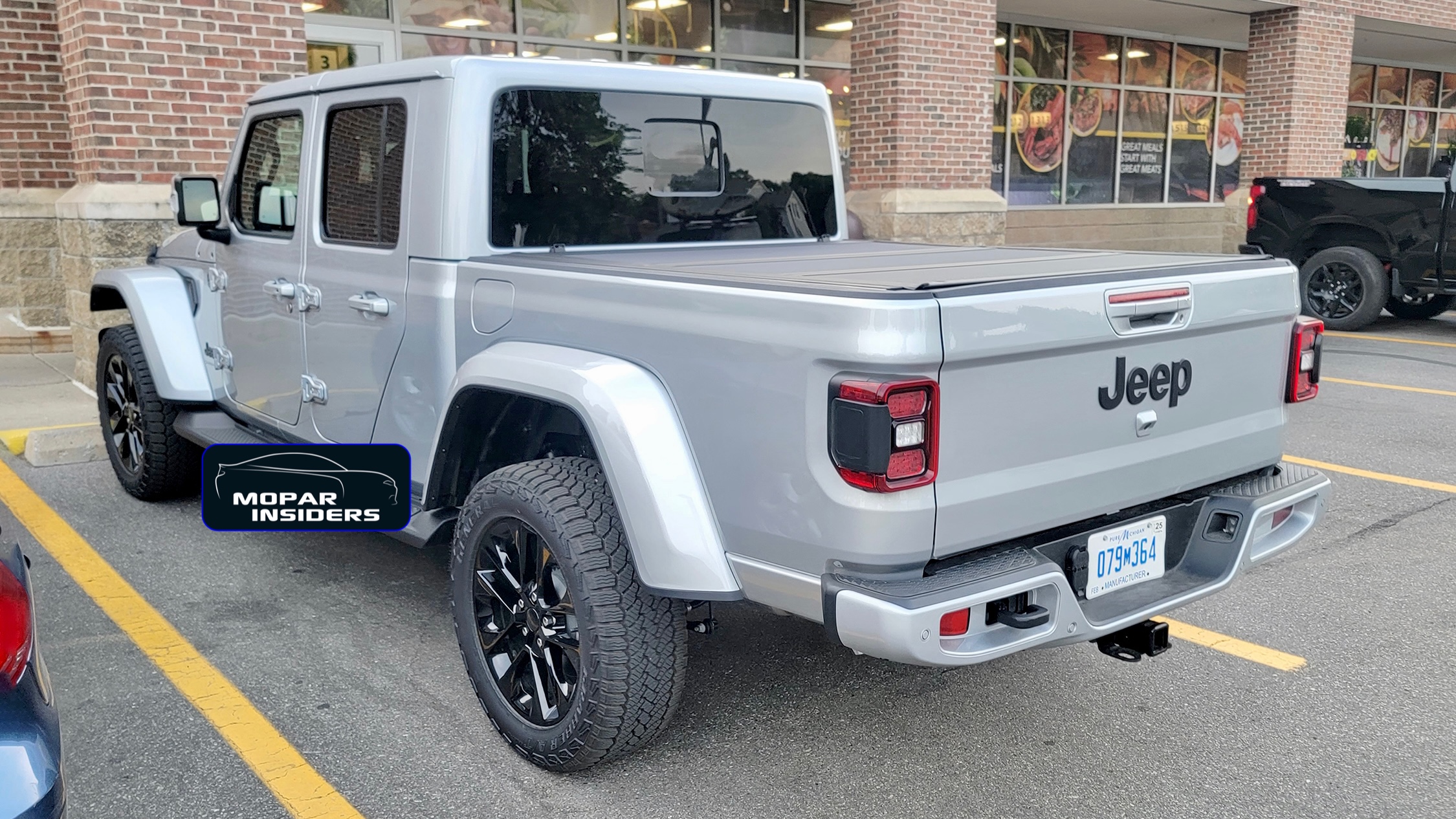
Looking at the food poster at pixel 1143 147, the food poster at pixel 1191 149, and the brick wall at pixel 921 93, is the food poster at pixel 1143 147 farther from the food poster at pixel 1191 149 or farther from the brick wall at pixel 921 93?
the brick wall at pixel 921 93

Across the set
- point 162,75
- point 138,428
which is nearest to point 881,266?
point 138,428

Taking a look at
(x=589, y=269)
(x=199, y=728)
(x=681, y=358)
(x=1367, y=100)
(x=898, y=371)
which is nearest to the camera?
(x=898, y=371)

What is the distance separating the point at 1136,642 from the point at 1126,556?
0.27m

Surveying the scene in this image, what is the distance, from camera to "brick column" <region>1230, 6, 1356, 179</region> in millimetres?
16109

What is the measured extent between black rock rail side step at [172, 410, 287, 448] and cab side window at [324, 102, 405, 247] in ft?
3.26

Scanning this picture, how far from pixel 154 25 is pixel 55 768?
701 centimetres

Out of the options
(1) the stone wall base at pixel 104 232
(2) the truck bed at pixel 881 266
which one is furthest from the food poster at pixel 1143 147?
(2) the truck bed at pixel 881 266

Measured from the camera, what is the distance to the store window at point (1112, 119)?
17609mm

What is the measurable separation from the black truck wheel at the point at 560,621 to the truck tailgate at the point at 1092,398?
791mm

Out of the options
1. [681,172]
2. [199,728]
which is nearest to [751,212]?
[681,172]

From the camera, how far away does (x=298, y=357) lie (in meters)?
4.19

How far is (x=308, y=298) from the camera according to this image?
4.07m

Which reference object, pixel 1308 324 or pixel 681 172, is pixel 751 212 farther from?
pixel 1308 324

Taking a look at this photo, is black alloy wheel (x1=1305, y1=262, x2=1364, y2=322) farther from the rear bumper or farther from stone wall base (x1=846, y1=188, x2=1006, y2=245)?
the rear bumper
